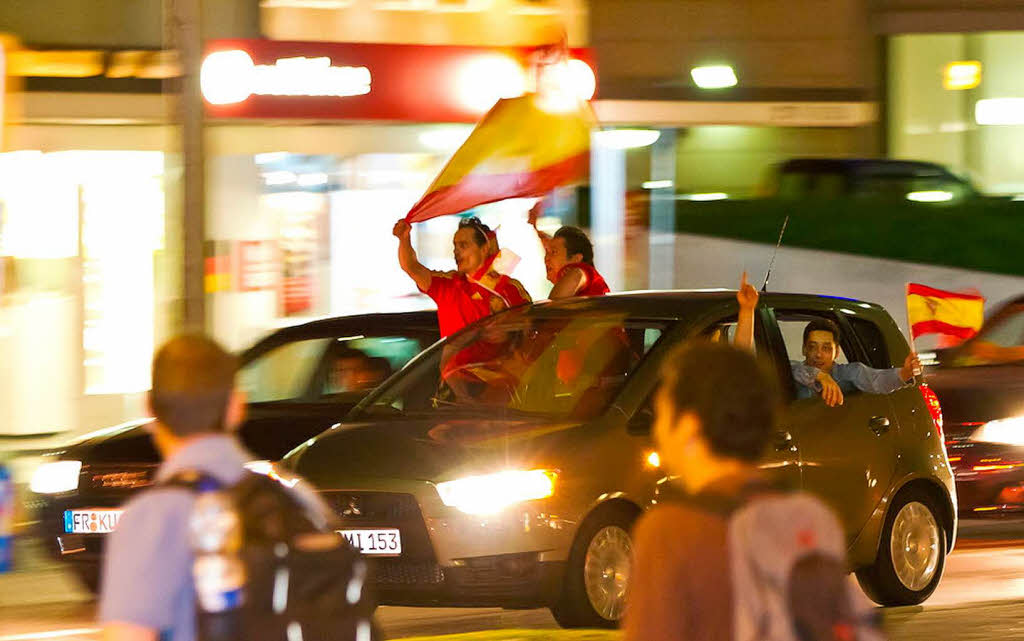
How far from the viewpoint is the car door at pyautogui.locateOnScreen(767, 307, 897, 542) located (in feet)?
30.2

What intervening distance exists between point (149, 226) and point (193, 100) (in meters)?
8.04

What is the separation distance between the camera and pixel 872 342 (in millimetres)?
10039

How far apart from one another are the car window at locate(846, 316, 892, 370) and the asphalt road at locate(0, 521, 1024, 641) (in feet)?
3.93

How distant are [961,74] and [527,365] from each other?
20760mm

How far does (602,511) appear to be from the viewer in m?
8.41

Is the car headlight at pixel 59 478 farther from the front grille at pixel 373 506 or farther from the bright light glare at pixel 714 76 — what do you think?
the bright light glare at pixel 714 76

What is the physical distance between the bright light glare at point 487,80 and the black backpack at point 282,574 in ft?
50.7

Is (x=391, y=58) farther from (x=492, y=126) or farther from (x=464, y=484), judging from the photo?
(x=464, y=484)

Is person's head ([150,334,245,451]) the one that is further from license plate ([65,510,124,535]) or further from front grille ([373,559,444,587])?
license plate ([65,510,124,535])

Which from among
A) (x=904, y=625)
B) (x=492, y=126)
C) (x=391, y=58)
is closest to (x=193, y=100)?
(x=492, y=126)

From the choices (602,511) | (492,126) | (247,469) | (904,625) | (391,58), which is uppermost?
(391,58)

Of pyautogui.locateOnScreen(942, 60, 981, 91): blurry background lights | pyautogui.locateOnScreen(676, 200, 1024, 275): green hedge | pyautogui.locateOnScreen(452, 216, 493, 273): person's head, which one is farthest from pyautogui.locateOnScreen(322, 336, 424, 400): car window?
pyautogui.locateOnScreen(942, 60, 981, 91): blurry background lights

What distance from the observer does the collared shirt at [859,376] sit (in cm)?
954

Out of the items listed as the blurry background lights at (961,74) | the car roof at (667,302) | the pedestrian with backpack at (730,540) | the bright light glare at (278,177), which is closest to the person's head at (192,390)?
the pedestrian with backpack at (730,540)
